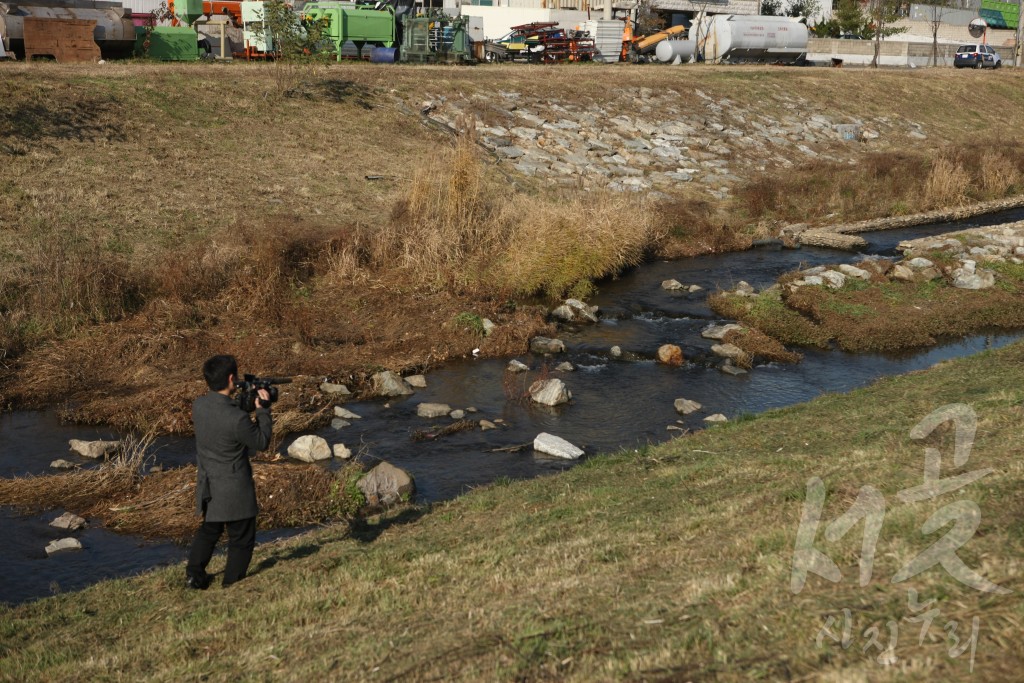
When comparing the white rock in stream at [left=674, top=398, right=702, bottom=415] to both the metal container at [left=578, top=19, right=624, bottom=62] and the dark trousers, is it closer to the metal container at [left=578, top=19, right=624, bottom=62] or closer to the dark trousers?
the dark trousers

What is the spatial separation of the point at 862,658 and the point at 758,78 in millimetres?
43571

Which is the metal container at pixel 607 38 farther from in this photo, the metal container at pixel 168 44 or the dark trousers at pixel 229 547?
the dark trousers at pixel 229 547

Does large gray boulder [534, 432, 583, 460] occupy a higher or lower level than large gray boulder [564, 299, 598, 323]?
lower

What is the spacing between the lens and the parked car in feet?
217

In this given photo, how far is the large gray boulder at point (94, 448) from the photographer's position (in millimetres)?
13586

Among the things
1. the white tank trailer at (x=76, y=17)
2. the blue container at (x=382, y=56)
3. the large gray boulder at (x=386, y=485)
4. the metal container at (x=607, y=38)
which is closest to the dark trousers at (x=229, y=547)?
the large gray boulder at (x=386, y=485)

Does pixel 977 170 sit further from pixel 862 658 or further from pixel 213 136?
pixel 862 658

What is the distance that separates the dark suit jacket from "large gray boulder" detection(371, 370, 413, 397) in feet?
26.9

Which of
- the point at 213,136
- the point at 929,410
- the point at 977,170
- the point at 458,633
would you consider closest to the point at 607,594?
the point at 458,633

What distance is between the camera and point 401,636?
674cm

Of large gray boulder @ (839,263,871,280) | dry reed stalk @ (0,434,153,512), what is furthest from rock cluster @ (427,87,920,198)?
dry reed stalk @ (0,434,153,512)

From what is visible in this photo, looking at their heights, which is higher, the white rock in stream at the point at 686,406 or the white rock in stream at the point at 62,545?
the white rock in stream at the point at 686,406

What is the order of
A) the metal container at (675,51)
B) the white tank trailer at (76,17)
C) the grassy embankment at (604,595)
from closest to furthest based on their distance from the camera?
the grassy embankment at (604,595) → the white tank trailer at (76,17) → the metal container at (675,51)

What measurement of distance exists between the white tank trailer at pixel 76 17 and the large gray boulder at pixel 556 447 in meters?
26.6
